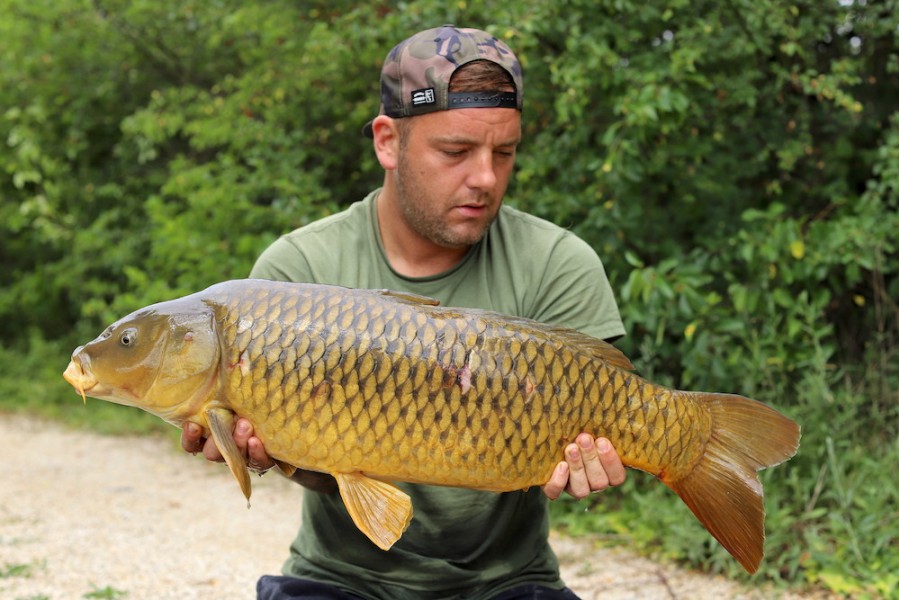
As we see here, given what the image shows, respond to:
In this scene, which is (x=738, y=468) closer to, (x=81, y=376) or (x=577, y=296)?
(x=577, y=296)

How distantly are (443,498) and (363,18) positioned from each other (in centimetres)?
275

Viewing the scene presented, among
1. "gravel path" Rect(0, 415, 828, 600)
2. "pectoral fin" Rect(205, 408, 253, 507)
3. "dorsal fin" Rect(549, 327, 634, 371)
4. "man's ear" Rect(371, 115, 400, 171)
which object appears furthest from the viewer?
"gravel path" Rect(0, 415, 828, 600)

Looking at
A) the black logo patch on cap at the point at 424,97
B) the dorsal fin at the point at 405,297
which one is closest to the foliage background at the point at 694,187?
the black logo patch on cap at the point at 424,97

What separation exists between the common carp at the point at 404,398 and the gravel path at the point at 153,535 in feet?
4.29

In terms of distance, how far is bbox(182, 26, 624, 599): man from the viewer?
1.91 metres

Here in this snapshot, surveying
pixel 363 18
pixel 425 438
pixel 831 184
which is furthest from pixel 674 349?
pixel 425 438

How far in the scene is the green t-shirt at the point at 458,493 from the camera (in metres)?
1.93

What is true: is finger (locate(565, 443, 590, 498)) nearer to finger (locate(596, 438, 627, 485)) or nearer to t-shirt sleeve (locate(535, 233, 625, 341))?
finger (locate(596, 438, 627, 485))

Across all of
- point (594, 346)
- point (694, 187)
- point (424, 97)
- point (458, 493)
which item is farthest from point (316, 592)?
point (694, 187)

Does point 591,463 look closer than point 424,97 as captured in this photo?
Yes

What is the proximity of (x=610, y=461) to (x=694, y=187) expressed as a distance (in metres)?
2.38

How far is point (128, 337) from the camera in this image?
1627 mm

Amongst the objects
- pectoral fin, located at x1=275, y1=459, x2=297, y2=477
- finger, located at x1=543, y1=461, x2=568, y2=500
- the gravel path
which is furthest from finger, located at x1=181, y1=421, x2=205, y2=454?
the gravel path

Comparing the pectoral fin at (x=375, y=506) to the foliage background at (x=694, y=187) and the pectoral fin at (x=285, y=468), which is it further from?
the foliage background at (x=694, y=187)
